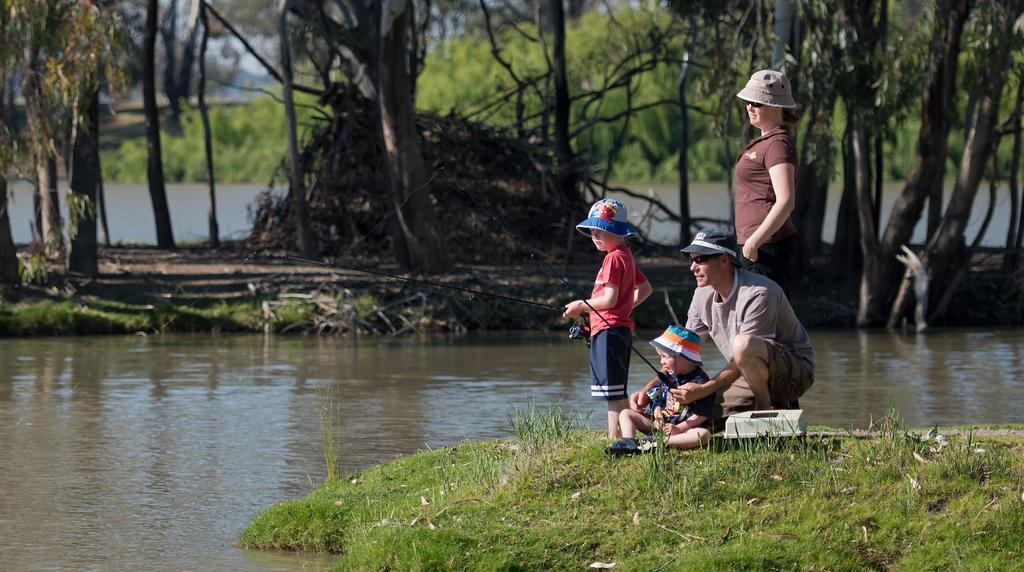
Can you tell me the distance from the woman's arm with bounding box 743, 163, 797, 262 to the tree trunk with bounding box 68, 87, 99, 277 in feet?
37.6

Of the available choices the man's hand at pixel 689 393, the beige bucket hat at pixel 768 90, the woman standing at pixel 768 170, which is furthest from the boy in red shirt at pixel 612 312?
the beige bucket hat at pixel 768 90

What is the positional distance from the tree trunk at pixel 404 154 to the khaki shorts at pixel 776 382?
1038 cm

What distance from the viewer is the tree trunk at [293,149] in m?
18.8

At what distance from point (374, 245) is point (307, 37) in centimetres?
331

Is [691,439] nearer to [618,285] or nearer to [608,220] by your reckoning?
[618,285]

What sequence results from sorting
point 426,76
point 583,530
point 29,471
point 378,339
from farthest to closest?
point 426,76 < point 378,339 < point 29,471 < point 583,530

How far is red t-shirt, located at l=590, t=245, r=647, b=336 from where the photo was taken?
7.22m

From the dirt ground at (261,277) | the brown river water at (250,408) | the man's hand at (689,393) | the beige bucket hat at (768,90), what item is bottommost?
the brown river water at (250,408)

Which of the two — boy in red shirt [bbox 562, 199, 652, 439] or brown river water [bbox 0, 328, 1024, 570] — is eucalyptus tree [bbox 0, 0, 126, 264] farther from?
boy in red shirt [bbox 562, 199, 652, 439]

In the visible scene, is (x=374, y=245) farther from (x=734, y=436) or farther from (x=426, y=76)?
(x=426, y=76)

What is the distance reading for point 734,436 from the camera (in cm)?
672

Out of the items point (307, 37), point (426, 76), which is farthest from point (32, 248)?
point (426, 76)

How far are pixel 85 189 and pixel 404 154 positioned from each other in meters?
3.65

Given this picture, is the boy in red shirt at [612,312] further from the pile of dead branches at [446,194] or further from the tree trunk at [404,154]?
the pile of dead branches at [446,194]
